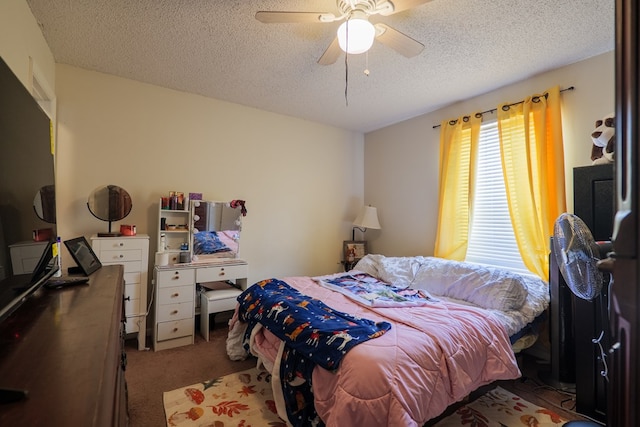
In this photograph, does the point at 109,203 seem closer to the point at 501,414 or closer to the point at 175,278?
the point at 175,278

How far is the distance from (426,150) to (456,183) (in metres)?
0.61

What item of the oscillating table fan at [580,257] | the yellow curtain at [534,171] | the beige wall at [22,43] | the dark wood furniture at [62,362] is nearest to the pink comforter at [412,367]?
the oscillating table fan at [580,257]

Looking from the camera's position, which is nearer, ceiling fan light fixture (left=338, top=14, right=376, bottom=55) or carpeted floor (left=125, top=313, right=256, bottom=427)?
ceiling fan light fixture (left=338, top=14, right=376, bottom=55)

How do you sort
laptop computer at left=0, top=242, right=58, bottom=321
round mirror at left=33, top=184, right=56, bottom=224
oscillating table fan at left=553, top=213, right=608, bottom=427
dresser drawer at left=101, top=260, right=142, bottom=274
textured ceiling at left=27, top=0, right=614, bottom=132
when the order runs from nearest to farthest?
1. laptop computer at left=0, top=242, right=58, bottom=321
2. round mirror at left=33, top=184, right=56, bottom=224
3. oscillating table fan at left=553, top=213, right=608, bottom=427
4. textured ceiling at left=27, top=0, right=614, bottom=132
5. dresser drawer at left=101, top=260, right=142, bottom=274

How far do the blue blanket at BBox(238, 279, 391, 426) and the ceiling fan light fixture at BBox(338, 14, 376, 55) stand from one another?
63.5 inches

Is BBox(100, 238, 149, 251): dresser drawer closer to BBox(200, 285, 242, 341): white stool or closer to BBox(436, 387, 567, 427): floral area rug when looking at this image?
BBox(200, 285, 242, 341): white stool

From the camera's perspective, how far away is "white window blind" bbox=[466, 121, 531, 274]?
285cm

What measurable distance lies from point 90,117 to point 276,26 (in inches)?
78.0

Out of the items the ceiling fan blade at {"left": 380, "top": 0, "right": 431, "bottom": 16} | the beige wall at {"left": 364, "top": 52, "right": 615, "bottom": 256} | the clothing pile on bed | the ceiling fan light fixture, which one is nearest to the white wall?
the beige wall at {"left": 364, "top": 52, "right": 615, "bottom": 256}

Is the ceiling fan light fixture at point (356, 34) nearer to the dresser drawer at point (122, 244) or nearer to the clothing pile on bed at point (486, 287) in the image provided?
the clothing pile on bed at point (486, 287)

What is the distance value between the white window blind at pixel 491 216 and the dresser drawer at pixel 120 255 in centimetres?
328

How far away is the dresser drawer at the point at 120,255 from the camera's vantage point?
250 cm

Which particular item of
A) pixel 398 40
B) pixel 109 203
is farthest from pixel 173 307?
pixel 398 40

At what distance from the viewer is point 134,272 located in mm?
2633
